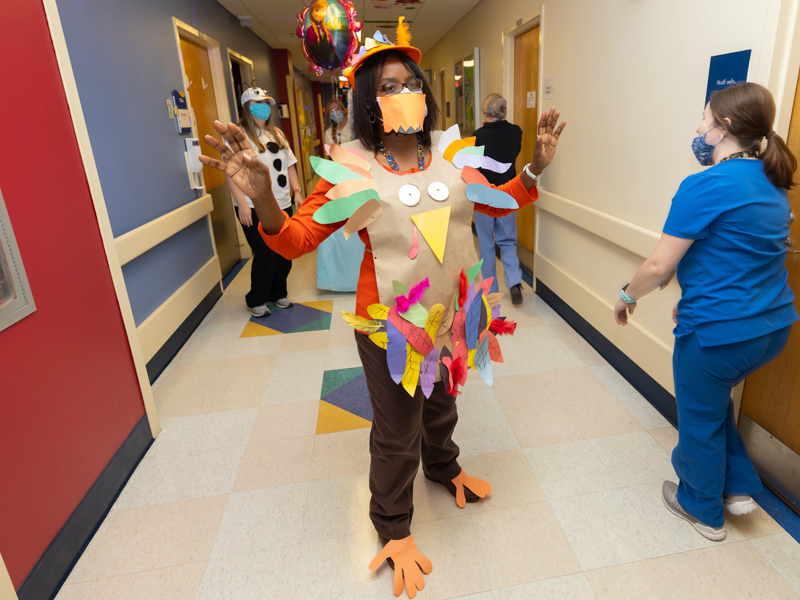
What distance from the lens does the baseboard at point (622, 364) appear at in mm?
2203

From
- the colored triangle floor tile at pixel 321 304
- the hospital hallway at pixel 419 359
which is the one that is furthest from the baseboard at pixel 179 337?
the colored triangle floor tile at pixel 321 304

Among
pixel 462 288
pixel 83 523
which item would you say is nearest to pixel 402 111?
pixel 462 288

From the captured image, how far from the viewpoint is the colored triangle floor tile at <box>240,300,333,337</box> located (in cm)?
338

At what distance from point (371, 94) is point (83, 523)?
1702 millimetres

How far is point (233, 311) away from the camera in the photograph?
12.4 ft

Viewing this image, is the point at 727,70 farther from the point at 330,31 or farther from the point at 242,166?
the point at 330,31

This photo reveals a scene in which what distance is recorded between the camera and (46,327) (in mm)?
1564

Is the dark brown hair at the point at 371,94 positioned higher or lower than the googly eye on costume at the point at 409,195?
higher

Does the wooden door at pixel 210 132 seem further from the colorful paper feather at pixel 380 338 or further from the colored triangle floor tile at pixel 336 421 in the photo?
the colorful paper feather at pixel 380 338

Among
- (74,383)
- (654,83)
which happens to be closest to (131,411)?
(74,383)

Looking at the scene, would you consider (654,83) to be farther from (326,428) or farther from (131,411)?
(131,411)

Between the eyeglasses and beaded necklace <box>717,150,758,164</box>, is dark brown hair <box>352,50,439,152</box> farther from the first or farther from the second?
beaded necklace <box>717,150,758,164</box>

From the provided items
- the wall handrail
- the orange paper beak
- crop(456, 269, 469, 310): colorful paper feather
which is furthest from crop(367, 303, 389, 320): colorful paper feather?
the wall handrail

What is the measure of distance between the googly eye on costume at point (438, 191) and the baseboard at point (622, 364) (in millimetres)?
1572
